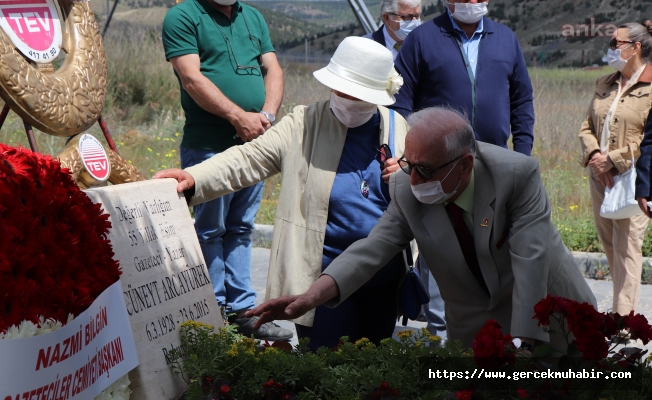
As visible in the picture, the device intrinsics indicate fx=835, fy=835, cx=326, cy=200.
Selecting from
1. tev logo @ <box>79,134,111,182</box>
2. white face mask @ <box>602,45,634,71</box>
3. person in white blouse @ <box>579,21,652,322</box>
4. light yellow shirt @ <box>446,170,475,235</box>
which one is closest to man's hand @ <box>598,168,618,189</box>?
person in white blouse @ <box>579,21,652,322</box>

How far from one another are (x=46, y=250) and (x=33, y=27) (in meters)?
1.29

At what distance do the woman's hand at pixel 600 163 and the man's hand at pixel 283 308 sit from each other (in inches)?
140

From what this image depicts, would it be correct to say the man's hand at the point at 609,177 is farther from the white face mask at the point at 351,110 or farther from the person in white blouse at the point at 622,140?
the white face mask at the point at 351,110

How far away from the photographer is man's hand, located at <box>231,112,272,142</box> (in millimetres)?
5176

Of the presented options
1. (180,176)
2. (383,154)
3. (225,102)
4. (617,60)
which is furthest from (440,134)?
(617,60)

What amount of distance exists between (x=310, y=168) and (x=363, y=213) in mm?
335

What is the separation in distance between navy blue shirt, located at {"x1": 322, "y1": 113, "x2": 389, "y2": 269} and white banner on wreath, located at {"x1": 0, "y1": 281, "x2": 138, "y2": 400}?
124 centimetres

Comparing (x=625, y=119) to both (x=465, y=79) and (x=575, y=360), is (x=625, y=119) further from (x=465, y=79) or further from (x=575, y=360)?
(x=575, y=360)

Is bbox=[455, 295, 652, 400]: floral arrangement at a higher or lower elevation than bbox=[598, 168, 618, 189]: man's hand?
higher

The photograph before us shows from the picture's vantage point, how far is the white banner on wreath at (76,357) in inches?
92.2

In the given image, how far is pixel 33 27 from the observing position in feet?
11.6

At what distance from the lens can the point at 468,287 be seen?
347cm

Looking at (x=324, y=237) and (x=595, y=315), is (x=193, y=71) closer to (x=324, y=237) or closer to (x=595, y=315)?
(x=324, y=237)

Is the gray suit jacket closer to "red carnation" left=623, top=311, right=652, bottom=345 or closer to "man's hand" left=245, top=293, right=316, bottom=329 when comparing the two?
"man's hand" left=245, top=293, right=316, bottom=329
